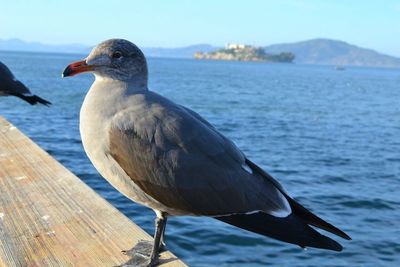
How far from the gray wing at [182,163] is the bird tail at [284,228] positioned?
4 cm

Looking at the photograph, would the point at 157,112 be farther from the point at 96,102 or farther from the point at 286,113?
the point at 286,113

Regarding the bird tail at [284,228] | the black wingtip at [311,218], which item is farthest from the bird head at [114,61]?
the black wingtip at [311,218]

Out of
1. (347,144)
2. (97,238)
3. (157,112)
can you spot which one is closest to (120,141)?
(157,112)

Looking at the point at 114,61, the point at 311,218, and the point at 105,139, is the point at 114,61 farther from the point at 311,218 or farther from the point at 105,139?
the point at 311,218

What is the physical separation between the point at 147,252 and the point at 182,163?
19.2 inches

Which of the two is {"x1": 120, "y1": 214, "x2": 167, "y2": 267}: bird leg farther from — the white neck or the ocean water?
the ocean water

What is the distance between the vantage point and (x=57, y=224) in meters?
2.80

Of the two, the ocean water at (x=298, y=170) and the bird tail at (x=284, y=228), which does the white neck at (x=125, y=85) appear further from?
the ocean water at (x=298, y=170)

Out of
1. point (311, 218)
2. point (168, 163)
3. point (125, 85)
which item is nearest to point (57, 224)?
point (168, 163)

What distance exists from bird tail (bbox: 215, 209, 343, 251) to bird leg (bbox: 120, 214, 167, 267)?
34 centimetres

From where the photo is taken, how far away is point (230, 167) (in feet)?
9.19

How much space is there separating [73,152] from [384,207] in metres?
8.32

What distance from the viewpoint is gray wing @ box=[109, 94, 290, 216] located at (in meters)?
2.66

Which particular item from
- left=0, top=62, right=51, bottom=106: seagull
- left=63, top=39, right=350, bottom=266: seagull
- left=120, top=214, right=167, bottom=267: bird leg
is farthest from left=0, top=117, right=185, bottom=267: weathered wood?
left=0, top=62, right=51, bottom=106: seagull
